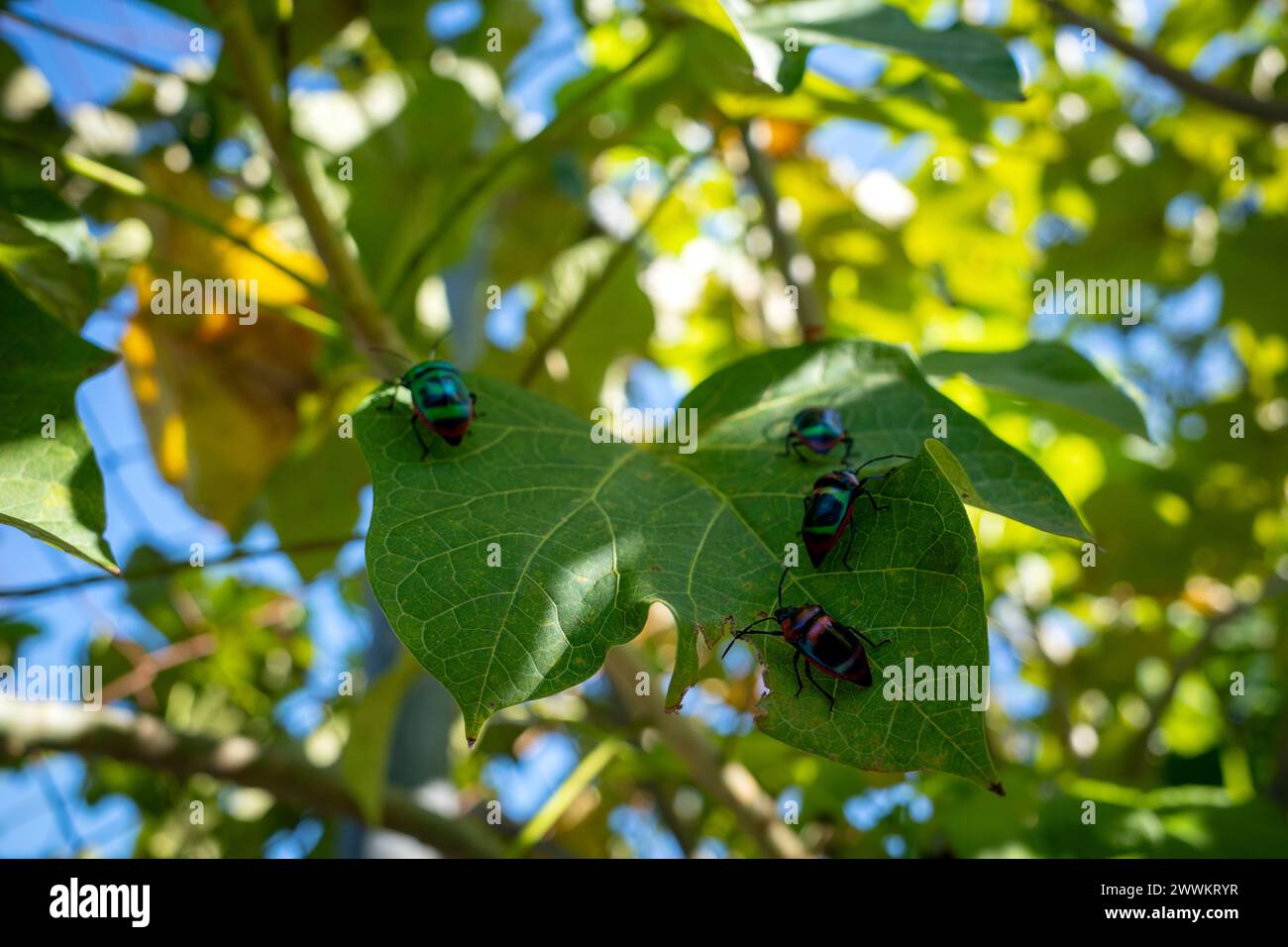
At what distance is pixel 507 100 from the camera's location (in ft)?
8.00

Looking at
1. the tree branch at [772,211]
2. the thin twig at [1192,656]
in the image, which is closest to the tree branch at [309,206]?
the tree branch at [772,211]

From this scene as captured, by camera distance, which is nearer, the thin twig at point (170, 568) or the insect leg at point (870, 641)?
the insect leg at point (870, 641)

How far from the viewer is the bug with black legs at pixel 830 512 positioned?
803 millimetres

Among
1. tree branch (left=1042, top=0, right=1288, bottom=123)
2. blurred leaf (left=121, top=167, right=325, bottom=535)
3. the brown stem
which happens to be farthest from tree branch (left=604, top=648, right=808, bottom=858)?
the brown stem

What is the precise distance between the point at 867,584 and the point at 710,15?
0.56 m

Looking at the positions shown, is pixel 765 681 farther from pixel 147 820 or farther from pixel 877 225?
pixel 147 820

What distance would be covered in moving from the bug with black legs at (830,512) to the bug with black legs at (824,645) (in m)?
0.05

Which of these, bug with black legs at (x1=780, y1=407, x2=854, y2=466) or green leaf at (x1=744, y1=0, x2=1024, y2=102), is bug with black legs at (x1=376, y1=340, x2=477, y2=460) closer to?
bug with black legs at (x1=780, y1=407, x2=854, y2=466)

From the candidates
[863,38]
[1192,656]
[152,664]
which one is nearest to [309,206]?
[863,38]

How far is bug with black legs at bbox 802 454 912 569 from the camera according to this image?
2.63ft

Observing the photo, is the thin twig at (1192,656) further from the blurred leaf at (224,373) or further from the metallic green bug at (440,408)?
the blurred leaf at (224,373)

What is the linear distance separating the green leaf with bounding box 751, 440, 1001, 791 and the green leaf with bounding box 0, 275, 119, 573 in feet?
1.78
